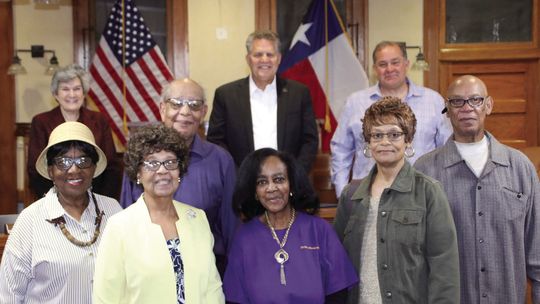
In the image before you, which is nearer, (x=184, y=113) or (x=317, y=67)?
(x=184, y=113)

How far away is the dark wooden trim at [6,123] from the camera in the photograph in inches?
269

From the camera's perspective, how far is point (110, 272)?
2.24 meters

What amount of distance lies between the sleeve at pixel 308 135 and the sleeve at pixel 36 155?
1451 mm

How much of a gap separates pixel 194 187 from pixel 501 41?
5280mm

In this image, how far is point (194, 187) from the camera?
9.41ft

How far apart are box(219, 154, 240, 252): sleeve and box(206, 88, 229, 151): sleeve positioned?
868 mm

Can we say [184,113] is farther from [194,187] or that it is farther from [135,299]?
[135,299]

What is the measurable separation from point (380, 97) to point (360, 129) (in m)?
0.22

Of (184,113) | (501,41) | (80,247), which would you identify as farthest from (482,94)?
(501,41)

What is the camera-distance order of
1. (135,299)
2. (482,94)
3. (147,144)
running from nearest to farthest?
(135,299), (147,144), (482,94)

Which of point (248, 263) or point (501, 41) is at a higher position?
point (501, 41)

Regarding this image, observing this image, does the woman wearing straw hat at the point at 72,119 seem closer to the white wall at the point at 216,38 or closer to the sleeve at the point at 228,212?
the sleeve at the point at 228,212

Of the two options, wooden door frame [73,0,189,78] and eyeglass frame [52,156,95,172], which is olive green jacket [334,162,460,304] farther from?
wooden door frame [73,0,189,78]

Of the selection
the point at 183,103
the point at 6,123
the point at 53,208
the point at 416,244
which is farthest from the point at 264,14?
the point at 416,244
